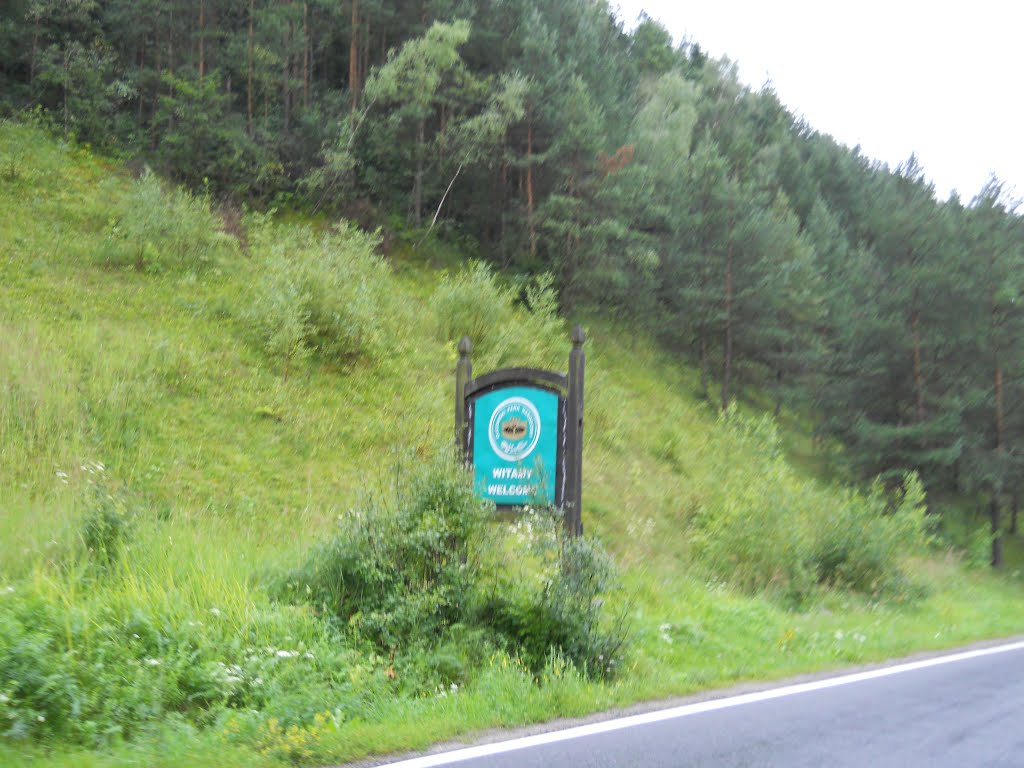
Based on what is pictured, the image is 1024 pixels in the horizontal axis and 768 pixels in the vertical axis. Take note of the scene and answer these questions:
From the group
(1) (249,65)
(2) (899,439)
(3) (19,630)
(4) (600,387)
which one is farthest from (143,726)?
(1) (249,65)

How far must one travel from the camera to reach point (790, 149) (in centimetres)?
5703

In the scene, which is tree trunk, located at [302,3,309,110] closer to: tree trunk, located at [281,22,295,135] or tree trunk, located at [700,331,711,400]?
tree trunk, located at [281,22,295,135]

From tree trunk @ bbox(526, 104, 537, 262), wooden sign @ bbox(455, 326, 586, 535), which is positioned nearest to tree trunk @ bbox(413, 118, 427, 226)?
tree trunk @ bbox(526, 104, 537, 262)

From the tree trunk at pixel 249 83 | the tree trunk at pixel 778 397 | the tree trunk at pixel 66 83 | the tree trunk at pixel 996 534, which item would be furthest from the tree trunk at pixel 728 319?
the tree trunk at pixel 66 83

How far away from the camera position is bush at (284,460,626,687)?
7699 millimetres

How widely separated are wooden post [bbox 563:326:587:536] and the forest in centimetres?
1904

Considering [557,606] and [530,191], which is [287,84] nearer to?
[530,191]

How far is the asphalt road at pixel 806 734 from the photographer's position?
18.6 ft

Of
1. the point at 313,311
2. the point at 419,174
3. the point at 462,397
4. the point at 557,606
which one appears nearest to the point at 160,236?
the point at 313,311

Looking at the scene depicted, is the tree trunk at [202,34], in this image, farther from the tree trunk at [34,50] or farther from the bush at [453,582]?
the bush at [453,582]

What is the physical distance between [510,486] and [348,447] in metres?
6.47

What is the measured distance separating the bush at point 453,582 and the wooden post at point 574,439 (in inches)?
72.5

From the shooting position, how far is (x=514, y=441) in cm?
1043

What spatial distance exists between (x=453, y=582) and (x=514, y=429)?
2896mm
